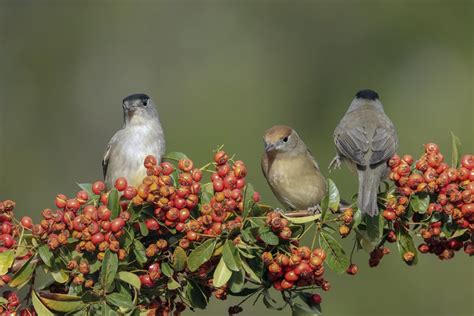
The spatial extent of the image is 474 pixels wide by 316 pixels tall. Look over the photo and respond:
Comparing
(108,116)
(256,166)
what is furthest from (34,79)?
(256,166)

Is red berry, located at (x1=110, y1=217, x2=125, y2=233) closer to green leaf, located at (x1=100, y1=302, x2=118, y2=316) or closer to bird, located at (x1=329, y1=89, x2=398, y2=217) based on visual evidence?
green leaf, located at (x1=100, y1=302, x2=118, y2=316)

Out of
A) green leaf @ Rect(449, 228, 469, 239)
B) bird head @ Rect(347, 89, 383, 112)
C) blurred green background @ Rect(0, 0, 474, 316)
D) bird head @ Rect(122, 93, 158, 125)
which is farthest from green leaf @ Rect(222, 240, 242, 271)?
blurred green background @ Rect(0, 0, 474, 316)

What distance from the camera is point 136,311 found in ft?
14.1

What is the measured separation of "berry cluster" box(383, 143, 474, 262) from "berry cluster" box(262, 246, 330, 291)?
0.50 m

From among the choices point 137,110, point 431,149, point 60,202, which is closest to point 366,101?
point 137,110

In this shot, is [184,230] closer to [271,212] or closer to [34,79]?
[271,212]

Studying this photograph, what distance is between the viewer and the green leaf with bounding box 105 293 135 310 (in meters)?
4.18

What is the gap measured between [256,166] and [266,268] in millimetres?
8763

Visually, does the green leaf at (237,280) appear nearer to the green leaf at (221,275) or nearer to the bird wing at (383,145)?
the green leaf at (221,275)

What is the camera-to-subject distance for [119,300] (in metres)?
4.19

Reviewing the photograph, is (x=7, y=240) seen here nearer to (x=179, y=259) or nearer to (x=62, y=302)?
(x=62, y=302)

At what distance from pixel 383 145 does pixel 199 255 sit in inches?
102

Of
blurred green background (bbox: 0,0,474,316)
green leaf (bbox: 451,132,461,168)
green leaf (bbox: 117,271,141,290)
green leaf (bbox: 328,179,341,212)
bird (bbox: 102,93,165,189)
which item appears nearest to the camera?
green leaf (bbox: 117,271,141,290)

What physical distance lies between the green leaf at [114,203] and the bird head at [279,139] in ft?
6.83
